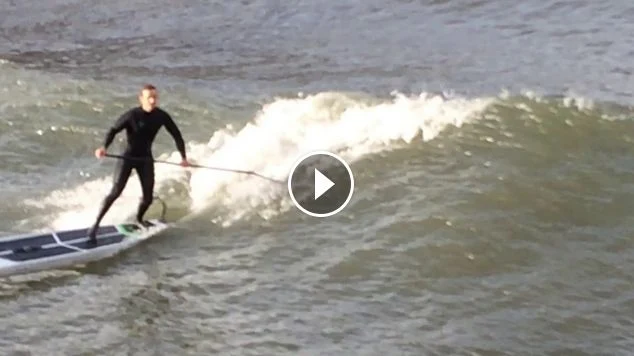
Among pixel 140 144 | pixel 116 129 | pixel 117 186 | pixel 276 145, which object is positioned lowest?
pixel 117 186

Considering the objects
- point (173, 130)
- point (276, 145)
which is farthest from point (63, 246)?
point (276, 145)

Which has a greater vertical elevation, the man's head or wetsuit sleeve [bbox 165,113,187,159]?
the man's head

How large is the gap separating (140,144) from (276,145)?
3.74m

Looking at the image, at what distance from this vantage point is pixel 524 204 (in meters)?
14.2

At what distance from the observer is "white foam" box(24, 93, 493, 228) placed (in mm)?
15102

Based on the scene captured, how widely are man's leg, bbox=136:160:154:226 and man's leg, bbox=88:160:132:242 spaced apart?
16cm

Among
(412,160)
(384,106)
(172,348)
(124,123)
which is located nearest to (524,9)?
(384,106)

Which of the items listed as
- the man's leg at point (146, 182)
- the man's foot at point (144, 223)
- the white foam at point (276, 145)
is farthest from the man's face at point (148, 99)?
the white foam at point (276, 145)

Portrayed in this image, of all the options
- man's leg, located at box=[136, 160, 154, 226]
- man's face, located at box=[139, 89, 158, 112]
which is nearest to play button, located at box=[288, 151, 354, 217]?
man's leg, located at box=[136, 160, 154, 226]

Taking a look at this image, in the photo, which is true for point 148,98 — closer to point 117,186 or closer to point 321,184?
point 117,186

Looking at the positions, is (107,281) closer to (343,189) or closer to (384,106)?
(343,189)

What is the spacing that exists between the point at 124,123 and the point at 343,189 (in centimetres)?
362

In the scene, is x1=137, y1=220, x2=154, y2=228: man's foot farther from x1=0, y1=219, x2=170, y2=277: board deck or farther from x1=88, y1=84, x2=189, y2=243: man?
x1=88, y1=84, x2=189, y2=243: man

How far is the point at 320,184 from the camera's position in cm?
1569
